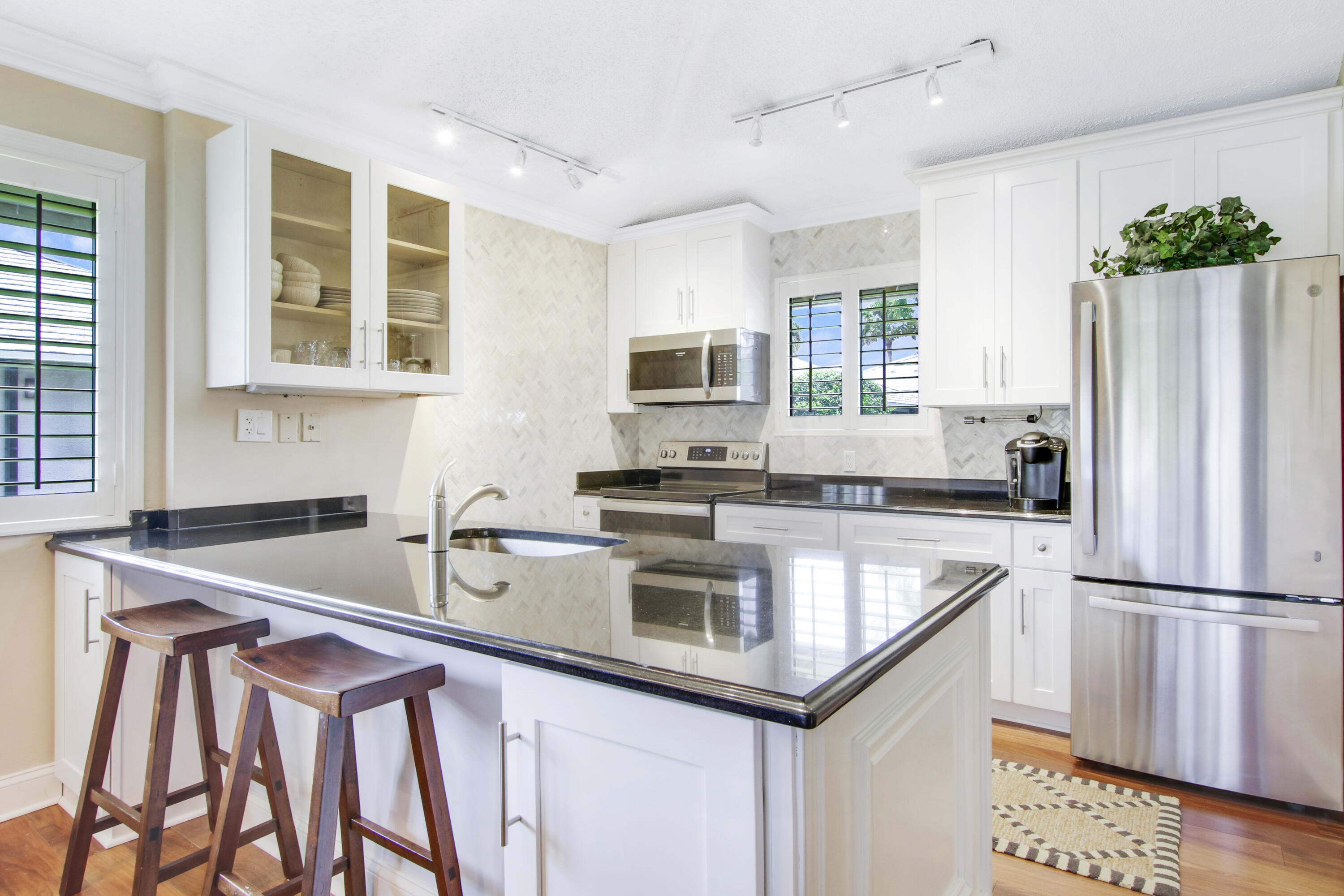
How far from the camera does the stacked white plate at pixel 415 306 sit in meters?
2.78

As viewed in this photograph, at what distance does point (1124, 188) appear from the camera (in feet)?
9.57

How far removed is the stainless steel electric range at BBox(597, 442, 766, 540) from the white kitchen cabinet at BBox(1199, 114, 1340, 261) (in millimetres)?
2330

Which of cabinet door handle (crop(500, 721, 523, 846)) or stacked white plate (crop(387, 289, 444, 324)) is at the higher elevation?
stacked white plate (crop(387, 289, 444, 324))

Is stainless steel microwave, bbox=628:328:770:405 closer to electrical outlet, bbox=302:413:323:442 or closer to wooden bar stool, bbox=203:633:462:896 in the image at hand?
electrical outlet, bbox=302:413:323:442

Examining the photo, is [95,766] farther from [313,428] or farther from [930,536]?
[930,536]

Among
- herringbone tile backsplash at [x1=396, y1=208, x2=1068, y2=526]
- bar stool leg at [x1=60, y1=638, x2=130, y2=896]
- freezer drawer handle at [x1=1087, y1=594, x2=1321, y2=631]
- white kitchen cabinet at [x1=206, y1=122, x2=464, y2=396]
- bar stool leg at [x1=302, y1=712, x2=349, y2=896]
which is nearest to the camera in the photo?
bar stool leg at [x1=302, y1=712, x2=349, y2=896]

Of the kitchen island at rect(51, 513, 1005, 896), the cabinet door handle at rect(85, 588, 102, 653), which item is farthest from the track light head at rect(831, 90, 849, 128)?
the cabinet door handle at rect(85, 588, 102, 653)

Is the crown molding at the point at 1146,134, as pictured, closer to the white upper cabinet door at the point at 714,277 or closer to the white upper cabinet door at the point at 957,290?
the white upper cabinet door at the point at 957,290

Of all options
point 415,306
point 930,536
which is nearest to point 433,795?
point 415,306

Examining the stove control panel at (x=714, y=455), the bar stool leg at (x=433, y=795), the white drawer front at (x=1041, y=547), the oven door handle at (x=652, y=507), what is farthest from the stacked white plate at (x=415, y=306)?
the white drawer front at (x=1041, y=547)

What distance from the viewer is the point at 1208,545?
2.36 m

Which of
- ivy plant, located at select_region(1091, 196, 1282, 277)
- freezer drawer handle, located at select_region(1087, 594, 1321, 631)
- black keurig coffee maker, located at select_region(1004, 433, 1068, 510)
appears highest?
ivy plant, located at select_region(1091, 196, 1282, 277)

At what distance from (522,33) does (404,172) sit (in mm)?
785

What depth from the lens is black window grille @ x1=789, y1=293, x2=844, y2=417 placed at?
4020 millimetres
